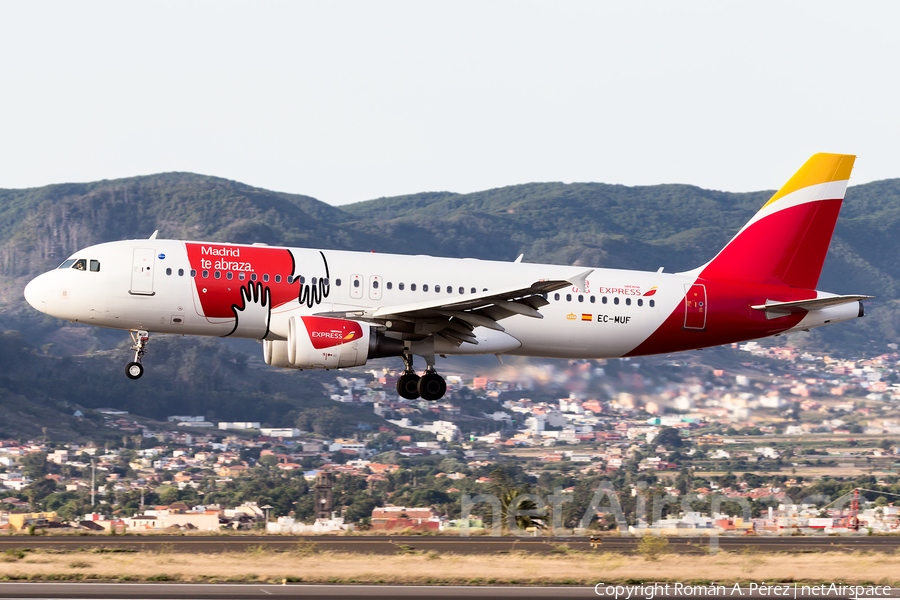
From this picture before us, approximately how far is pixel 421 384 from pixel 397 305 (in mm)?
3054

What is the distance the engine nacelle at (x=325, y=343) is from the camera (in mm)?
29359

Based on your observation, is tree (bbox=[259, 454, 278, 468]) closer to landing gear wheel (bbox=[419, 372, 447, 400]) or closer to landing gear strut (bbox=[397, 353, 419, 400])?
landing gear strut (bbox=[397, 353, 419, 400])

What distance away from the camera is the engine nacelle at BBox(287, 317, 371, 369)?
29.4 meters

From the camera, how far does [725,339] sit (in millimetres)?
34250

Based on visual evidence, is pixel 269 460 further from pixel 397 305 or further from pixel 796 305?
pixel 796 305

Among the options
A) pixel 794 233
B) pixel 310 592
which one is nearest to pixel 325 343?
pixel 310 592

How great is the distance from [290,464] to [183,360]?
37.1 m

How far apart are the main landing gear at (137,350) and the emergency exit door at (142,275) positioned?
1.57 meters

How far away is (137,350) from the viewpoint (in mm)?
30688

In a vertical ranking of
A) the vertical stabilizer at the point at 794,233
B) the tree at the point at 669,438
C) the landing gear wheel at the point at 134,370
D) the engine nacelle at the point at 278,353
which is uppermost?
Answer: the vertical stabilizer at the point at 794,233

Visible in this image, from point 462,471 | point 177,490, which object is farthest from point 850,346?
point 177,490

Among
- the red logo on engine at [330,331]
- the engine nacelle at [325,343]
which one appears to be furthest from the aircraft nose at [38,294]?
the red logo on engine at [330,331]

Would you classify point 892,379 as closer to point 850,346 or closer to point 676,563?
point 850,346

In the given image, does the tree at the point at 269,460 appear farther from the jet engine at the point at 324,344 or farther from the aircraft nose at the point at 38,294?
the jet engine at the point at 324,344
